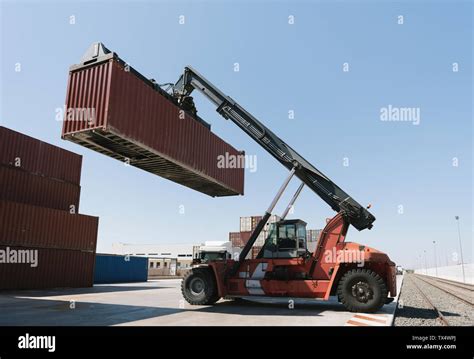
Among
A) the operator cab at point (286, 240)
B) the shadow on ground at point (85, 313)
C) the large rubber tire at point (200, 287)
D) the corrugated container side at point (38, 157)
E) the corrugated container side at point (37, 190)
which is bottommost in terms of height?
the shadow on ground at point (85, 313)

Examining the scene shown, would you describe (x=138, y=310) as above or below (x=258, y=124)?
below

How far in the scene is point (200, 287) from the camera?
13.5 m

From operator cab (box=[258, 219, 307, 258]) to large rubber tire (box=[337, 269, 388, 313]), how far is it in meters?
1.95

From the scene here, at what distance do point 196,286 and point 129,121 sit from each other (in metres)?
6.86

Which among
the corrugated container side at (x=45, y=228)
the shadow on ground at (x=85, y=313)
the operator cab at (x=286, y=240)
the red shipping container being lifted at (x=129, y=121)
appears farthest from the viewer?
the corrugated container side at (x=45, y=228)

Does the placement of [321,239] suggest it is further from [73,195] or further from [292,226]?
[73,195]

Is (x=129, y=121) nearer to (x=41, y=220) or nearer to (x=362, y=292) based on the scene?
(x=362, y=292)

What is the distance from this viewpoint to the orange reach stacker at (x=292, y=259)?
11359 millimetres

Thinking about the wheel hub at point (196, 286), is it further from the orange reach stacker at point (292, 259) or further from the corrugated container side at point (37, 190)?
the corrugated container side at point (37, 190)

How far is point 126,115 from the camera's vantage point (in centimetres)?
1073

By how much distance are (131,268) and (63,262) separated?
14028mm

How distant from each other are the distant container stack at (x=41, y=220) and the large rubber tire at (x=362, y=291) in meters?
16.2

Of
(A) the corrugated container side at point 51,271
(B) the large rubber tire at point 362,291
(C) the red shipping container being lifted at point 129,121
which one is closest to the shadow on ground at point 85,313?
(B) the large rubber tire at point 362,291
